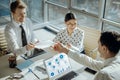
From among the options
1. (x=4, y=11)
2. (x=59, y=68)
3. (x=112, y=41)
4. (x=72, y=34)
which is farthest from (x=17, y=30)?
(x=4, y=11)

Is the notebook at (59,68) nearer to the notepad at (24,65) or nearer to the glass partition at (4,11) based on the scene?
the notepad at (24,65)

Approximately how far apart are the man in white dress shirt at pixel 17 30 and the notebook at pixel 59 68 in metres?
0.47

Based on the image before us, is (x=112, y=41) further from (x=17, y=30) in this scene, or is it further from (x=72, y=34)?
(x=17, y=30)

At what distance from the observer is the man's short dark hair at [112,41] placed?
1677 millimetres

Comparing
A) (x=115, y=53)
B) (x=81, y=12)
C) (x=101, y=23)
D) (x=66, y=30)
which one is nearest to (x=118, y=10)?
(x=101, y=23)

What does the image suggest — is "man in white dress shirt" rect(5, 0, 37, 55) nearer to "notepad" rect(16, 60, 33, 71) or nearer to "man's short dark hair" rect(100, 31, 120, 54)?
"notepad" rect(16, 60, 33, 71)

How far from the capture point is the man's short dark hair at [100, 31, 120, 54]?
168 cm

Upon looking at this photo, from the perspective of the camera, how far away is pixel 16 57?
2406mm

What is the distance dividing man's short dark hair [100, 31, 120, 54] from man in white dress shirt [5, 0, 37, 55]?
975 millimetres

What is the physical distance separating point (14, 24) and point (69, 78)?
3.67 ft

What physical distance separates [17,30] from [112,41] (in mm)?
1459

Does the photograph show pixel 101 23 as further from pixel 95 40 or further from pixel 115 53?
pixel 115 53

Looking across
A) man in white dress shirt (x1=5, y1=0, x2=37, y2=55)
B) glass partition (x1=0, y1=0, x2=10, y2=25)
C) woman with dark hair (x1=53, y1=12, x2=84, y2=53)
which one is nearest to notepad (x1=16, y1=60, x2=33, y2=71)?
man in white dress shirt (x1=5, y1=0, x2=37, y2=55)

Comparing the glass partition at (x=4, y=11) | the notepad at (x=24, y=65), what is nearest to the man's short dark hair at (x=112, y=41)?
the notepad at (x=24, y=65)
